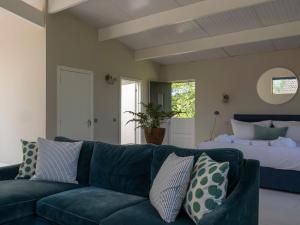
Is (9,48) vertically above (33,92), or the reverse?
(9,48)

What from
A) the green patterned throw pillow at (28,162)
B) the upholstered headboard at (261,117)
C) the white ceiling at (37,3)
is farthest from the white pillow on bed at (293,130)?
the white ceiling at (37,3)

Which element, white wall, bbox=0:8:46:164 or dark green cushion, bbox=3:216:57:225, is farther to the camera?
white wall, bbox=0:8:46:164

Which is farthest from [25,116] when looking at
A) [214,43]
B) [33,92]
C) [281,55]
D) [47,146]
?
[281,55]

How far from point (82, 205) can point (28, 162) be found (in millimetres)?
1090

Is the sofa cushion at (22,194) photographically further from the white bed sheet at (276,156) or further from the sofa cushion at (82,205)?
the white bed sheet at (276,156)

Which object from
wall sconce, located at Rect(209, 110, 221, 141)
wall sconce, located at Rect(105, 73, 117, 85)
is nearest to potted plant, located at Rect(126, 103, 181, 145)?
wall sconce, located at Rect(105, 73, 117, 85)

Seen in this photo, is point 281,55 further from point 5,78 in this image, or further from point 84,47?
point 5,78

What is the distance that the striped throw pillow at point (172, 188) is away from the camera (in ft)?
5.89

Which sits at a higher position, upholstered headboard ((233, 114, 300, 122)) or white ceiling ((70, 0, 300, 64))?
white ceiling ((70, 0, 300, 64))

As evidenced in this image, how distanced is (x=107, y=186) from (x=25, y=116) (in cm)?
339

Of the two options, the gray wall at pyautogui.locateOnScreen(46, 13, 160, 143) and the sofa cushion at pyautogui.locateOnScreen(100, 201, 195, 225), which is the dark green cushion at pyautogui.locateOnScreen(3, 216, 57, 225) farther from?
the gray wall at pyautogui.locateOnScreen(46, 13, 160, 143)

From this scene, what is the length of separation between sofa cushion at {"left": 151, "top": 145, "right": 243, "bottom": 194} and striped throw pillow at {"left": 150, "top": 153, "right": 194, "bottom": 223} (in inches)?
9.4

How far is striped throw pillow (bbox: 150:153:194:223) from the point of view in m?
1.80

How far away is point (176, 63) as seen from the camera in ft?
24.9
